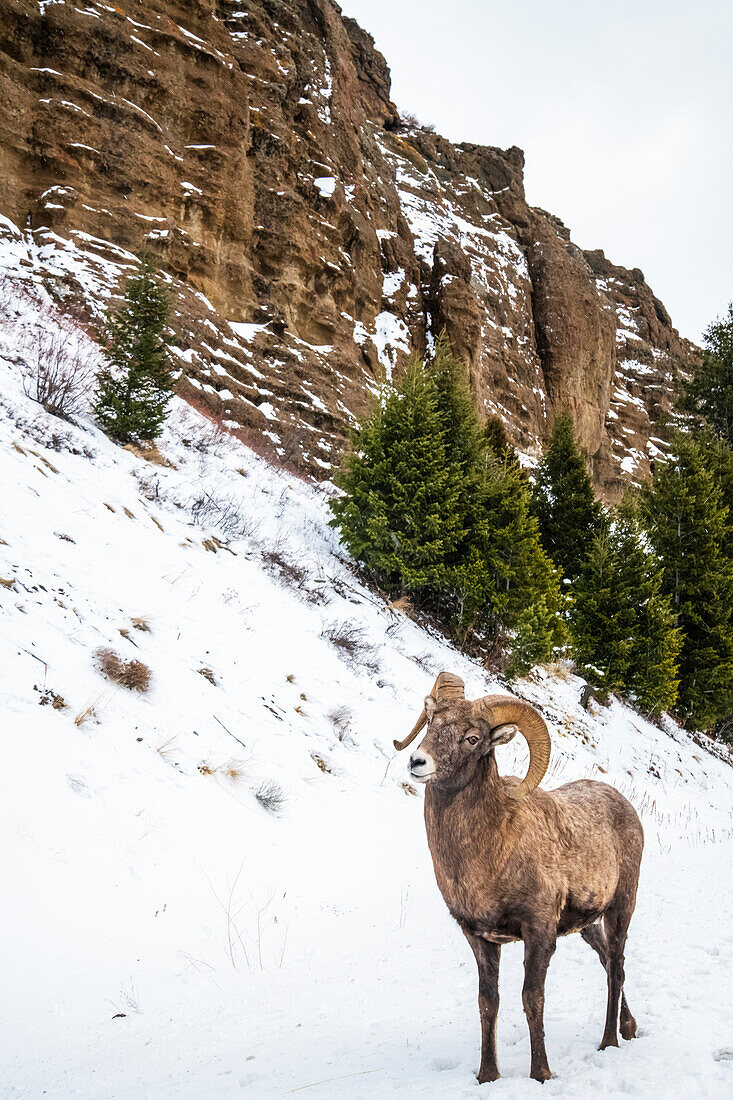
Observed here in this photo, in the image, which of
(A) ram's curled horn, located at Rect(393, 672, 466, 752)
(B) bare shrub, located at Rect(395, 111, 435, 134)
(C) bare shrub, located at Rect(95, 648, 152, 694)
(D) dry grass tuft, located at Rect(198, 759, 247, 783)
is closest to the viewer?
(A) ram's curled horn, located at Rect(393, 672, 466, 752)

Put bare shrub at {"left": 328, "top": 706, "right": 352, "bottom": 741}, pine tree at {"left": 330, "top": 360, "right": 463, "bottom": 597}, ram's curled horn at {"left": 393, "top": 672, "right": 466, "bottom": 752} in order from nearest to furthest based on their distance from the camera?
ram's curled horn at {"left": 393, "top": 672, "right": 466, "bottom": 752} → bare shrub at {"left": 328, "top": 706, "right": 352, "bottom": 741} → pine tree at {"left": 330, "top": 360, "right": 463, "bottom": 597}

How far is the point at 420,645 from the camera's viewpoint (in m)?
11.9

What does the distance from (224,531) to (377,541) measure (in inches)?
128

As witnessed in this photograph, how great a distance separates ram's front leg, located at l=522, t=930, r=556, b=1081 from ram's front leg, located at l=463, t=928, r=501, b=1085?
134 mm

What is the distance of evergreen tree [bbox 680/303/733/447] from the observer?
30192 millimetres

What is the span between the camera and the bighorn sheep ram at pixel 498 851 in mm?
2592

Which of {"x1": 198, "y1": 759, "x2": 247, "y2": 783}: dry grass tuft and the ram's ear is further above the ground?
the ram's ear

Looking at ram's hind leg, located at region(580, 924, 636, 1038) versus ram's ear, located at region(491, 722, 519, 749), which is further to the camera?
ram's hind leg, located at region(580, 924, 636, 1038)

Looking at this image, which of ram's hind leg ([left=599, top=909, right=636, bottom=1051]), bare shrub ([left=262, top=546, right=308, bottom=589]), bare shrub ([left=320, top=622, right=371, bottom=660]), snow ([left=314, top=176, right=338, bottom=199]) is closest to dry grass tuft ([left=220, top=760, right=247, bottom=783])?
ram's hind leg ([left=599, top=909, right=636, bottom=1051])

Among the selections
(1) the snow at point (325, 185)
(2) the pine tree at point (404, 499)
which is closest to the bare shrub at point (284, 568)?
(2) the pine tree at point (404, 499)

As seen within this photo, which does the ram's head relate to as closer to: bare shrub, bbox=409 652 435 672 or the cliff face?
bare shrub, bbox=409 652 435 672

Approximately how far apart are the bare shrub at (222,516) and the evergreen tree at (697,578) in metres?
12.1

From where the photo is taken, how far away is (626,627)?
52.8 feet

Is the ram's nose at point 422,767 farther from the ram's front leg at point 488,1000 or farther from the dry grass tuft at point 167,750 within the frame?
the dry grass tuft at point 167,750
